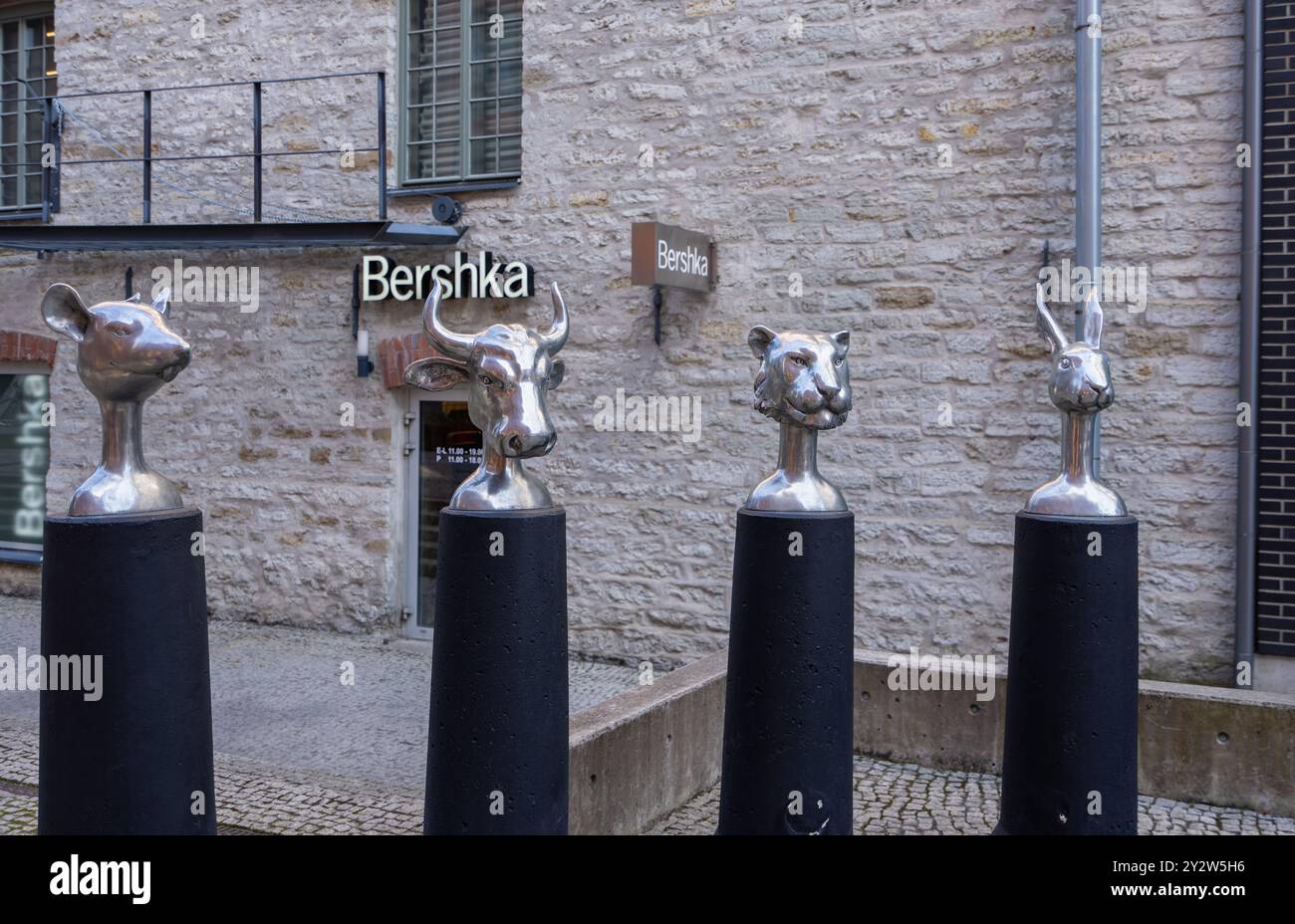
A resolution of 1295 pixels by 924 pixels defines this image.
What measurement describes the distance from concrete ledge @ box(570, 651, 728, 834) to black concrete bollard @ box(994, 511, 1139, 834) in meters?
1.46

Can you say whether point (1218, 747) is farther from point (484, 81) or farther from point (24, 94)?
point (24, 94)

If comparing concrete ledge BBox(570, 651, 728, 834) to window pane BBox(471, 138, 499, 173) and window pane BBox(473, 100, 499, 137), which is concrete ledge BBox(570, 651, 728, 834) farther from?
window pane BBox(473, 100, 499, 137)

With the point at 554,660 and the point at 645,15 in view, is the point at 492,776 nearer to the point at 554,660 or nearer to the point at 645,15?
the point at 554,660

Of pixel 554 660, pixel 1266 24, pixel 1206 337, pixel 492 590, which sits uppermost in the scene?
pixel 1266 24

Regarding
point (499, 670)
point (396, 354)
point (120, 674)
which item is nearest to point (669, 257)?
point (396, 354)

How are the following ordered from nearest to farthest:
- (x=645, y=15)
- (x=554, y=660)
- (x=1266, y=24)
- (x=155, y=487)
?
(x=155, y=487) < (x=554, y=660) < (x=1266, y=24) < (x=645, y=15)

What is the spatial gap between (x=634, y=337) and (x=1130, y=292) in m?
3.06

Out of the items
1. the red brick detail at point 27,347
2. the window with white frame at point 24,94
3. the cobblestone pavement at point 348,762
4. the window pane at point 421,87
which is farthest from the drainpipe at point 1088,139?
the window with white frame at point 24,94

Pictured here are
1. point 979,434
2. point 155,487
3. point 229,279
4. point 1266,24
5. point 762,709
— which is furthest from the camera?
point 229,279

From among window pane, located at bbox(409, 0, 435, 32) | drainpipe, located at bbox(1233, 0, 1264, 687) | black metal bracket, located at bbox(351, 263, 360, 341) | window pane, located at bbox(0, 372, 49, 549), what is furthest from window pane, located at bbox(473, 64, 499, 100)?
drainpipe, located at bbox(1233, 0, 1264, 687)

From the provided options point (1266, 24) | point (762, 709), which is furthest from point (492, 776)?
point (1266, 24)

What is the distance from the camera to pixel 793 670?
3441mm

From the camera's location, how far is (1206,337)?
21.3 ft

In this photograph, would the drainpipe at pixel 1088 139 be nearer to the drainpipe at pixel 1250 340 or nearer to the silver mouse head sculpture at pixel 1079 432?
the drainpipe at pixel 1250 340
